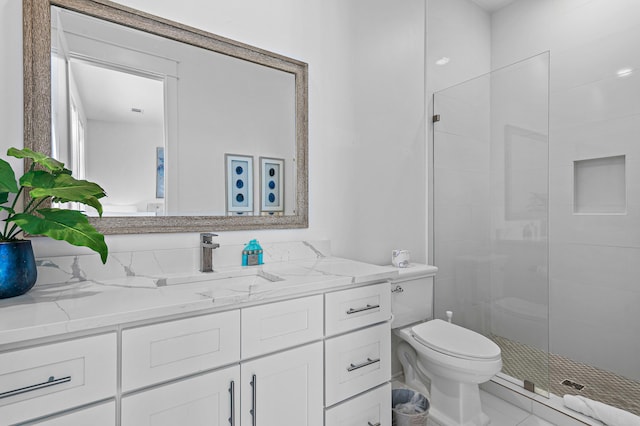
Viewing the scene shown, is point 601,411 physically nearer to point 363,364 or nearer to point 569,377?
point 569,377

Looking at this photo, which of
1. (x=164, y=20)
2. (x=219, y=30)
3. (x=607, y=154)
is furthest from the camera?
(x=607, y=154)

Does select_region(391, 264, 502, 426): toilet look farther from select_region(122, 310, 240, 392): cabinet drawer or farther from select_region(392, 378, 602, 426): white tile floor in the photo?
select_region(122, 310, 240, 392): cabinet drawer

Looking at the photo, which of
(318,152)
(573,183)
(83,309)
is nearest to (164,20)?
(318,152)

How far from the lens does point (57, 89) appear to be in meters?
1.18

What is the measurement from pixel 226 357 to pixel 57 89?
113 cm

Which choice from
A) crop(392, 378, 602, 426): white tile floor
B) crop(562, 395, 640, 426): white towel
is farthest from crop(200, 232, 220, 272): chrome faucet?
crop(562, 395, 640, 426): white towel

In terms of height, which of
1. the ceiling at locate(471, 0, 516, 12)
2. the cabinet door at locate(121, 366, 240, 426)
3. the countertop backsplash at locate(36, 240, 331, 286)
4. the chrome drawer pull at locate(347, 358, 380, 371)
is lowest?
the chrome drawer pull at locate(347, 358, 380, 371)

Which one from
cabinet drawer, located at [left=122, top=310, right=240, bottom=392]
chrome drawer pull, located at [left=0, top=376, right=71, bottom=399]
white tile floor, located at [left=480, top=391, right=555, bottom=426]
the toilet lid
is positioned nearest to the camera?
chrome drawer pull, located at [left=0, top=376, right=71, bottom=399]

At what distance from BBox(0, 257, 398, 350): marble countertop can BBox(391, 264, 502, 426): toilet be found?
61 cm

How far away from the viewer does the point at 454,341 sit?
1782mm

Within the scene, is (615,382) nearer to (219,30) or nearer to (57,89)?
(219,30)

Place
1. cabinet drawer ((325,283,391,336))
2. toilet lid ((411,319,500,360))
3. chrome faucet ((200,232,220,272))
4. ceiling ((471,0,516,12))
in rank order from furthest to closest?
ceiling ((471,0,516,12)) < toilet lid ((411,319,500,360)) < chrome faucet ((200,232,220,272)) < cabinet drawer ((325,283,391,336))

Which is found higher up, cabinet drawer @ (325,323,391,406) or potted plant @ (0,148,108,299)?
potted plant @ (0,148,108,299)

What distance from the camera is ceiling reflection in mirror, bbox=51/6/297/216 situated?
1.23 metres
